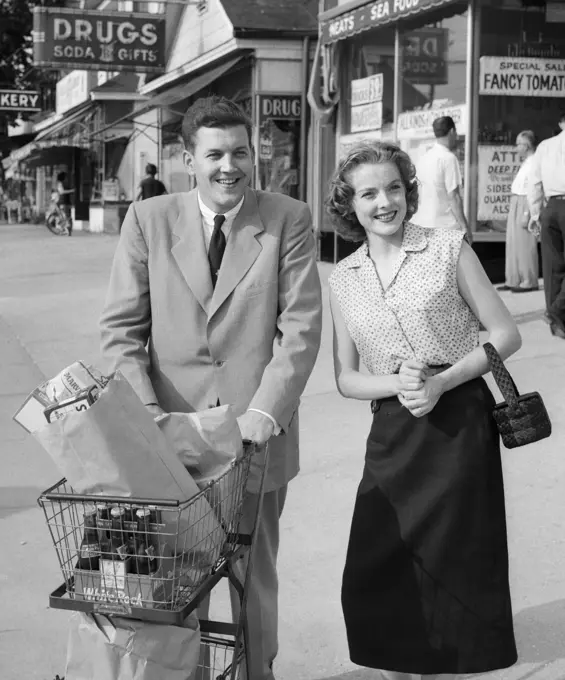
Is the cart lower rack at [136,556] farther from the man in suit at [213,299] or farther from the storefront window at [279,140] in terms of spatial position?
the storefront window at [279,140]

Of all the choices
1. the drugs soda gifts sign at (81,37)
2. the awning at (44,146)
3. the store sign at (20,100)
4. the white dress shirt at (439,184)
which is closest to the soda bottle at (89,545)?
the white dress shirt at (439,184)

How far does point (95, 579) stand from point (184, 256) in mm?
1102

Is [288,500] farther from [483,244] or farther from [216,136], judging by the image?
[483,244]

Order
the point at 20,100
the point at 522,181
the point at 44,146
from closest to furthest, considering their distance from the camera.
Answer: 1. the point at 522,181
2. the point at 20,100
3. the point at 44,146

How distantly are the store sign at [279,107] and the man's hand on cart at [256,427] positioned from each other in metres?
14.9

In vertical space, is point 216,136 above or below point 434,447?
above

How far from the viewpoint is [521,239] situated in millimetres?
11523

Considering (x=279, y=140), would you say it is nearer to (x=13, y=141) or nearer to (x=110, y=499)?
(x=110, y=499)

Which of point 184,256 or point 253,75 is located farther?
point 253,75

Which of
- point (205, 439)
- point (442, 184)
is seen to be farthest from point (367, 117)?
point (205, 439)

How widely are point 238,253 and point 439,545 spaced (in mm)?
1095

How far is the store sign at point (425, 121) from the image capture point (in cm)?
1237

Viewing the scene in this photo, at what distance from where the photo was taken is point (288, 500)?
6.02 meters

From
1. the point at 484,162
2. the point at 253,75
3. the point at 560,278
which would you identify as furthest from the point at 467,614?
the point at 253,75
